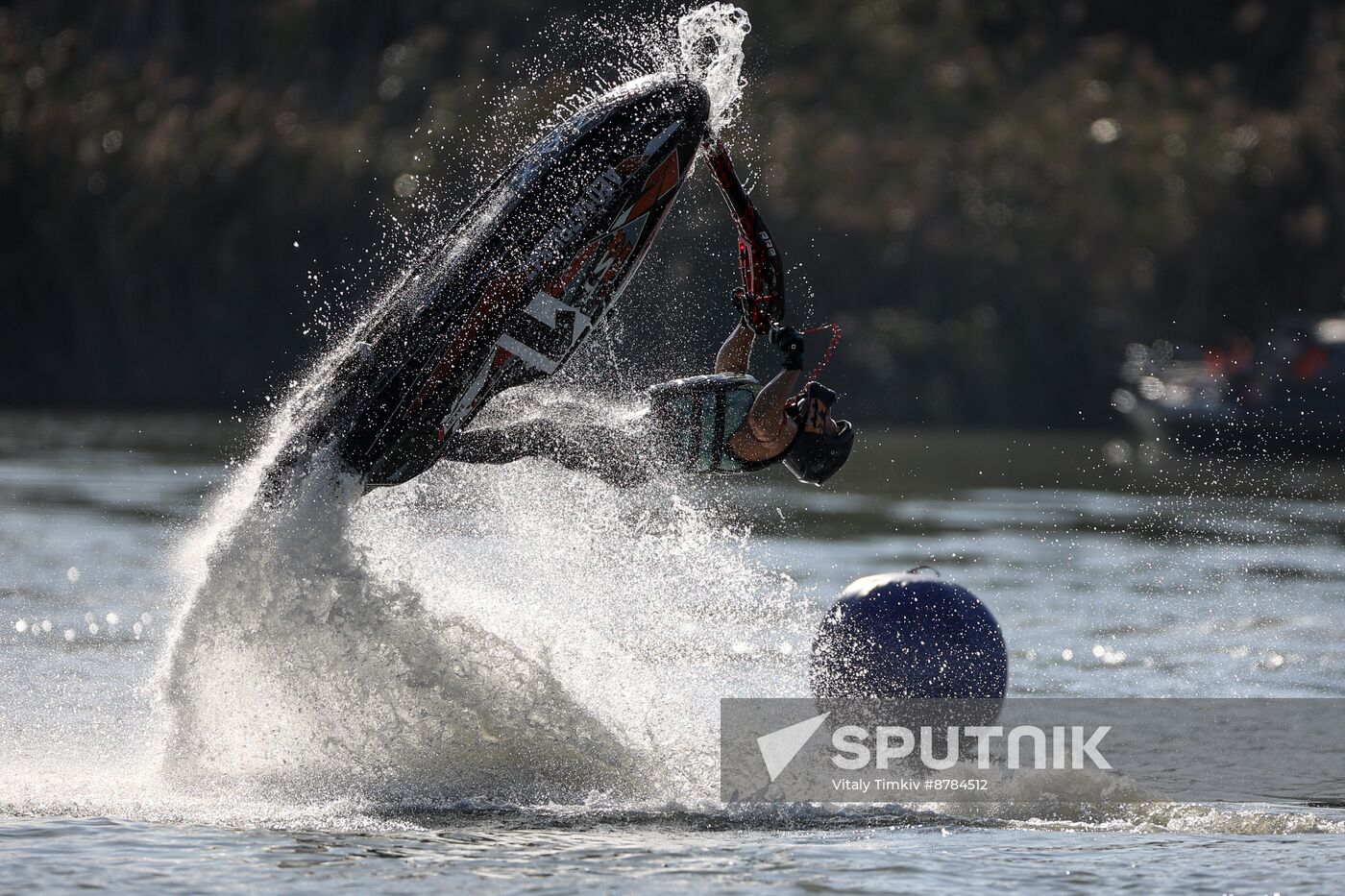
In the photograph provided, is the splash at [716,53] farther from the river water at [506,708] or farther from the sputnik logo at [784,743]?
the sputnik logo at [784,743]

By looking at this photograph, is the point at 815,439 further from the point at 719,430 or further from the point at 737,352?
the point at 737,352

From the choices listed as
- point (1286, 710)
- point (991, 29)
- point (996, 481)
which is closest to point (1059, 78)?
point (991, 29)

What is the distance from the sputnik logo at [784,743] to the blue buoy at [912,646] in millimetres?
215

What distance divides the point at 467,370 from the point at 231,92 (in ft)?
155

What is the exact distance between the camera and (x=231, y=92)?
5569cm

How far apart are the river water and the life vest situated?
3.87 feet

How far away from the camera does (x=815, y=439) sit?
36.2ft

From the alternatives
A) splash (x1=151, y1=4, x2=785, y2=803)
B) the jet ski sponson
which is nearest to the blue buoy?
splash (x1=151, y1=4, x2=785, y2=803)

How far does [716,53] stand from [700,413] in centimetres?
202

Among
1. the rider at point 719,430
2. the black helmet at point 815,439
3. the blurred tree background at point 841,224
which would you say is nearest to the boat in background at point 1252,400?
the blurred tree background at point 841,224

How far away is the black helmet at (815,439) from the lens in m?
11.0

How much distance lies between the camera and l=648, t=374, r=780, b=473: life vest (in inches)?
429

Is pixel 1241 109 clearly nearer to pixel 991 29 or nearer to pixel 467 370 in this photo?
pixel 991 29

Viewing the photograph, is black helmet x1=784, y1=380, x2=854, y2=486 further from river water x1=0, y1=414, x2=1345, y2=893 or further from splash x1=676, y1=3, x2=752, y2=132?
splash x1=676, y1=3, x2=752, y2=132
